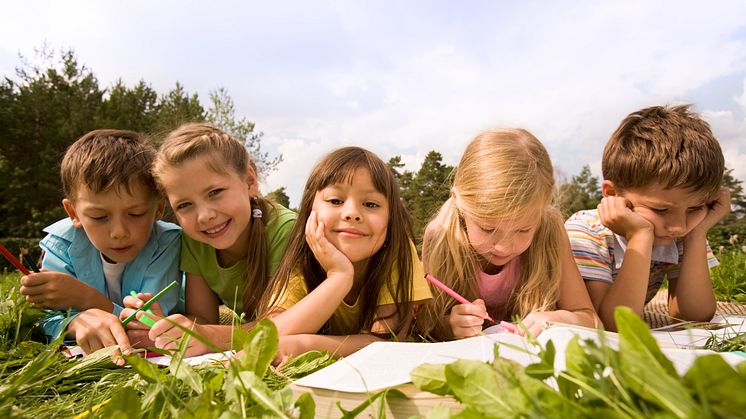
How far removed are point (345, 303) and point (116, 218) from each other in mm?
840

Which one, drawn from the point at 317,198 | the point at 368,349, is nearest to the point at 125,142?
the point at 317,198

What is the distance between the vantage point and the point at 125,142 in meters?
1.88

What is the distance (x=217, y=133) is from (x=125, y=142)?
0.36 m

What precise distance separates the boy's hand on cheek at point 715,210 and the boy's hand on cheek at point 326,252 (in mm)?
1473

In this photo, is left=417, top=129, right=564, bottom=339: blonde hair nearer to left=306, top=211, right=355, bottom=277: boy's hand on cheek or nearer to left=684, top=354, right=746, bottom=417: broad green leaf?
left=306, top=211, right=355, bottom=277: boy's hand on cheek

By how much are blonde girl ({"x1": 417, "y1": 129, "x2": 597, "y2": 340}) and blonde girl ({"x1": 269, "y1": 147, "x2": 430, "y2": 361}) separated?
13cm

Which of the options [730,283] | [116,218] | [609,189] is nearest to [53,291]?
[116,218]

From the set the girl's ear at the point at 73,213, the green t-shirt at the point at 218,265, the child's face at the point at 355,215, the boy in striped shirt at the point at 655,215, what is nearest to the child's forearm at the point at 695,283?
the boy in striped shirt at the point at 655,215

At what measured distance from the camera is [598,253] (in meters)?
2.01

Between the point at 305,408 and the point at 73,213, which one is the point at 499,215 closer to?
the point at 305,408

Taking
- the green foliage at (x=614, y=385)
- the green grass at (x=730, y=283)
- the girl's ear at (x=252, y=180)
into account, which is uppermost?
the girl's ear at (x=252, y=180)

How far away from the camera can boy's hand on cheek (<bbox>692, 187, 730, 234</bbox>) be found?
1.96 meters

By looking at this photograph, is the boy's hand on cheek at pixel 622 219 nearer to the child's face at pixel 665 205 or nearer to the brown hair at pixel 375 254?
the child's face at pixel 665 205

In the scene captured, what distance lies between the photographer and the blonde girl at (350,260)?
144 cm
